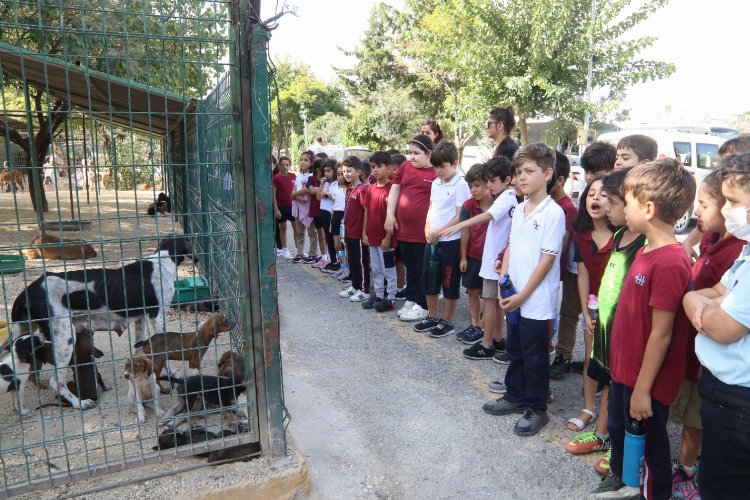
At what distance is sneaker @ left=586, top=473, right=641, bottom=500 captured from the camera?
265 cm

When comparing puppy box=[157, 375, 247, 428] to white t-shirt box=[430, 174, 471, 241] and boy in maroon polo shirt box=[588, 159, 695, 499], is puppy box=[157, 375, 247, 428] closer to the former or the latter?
boy in maroon polo shirt box=[588, 159, 695, 499]

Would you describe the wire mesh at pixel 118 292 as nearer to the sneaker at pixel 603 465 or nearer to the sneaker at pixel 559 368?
the sneaker at pixel 603 465

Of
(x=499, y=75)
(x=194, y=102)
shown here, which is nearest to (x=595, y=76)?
(x=499, y=75)

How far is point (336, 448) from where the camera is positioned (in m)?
3.33

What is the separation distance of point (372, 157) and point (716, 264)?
4099 millimetres

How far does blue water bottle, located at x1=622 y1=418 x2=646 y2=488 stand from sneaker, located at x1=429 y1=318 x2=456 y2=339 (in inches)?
108

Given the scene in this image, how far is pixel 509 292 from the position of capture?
3.62 metres

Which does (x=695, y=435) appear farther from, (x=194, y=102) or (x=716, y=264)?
(x=194, y=102)

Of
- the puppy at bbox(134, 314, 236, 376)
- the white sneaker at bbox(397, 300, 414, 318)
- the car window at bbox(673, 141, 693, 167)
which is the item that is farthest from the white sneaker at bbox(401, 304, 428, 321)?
the car window at bbox(673, 141, 693, 167)

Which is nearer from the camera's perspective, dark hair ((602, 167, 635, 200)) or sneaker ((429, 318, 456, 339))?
dark hair ((602, 167, 635, 200))

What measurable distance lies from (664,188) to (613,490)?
5.00ft

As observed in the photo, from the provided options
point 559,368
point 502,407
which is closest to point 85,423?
point 502,407

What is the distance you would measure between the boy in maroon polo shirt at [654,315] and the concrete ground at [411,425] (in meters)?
0.55

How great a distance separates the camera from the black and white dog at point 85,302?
3.43 m
